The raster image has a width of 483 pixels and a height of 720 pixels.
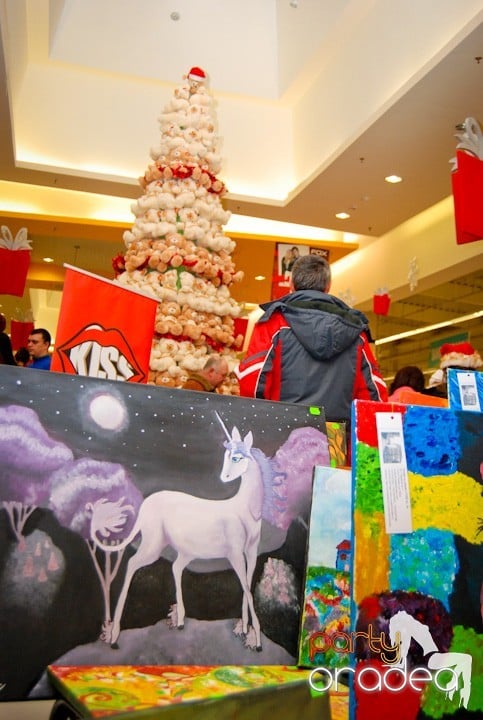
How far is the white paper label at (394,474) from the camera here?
4.72ft

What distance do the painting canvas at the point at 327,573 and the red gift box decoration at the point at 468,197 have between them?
4.76 metres

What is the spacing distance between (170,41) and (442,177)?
12.6 ft

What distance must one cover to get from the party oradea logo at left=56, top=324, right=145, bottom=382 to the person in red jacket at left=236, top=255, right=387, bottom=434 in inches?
18.0

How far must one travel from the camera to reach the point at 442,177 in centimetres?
825

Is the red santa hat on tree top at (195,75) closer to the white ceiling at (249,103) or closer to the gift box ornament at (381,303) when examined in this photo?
the white ceiling at (249,103)

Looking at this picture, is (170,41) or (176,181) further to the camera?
(170,41)

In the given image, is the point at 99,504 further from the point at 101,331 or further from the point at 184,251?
the point at 184,251

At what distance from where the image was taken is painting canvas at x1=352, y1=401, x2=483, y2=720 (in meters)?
1.34

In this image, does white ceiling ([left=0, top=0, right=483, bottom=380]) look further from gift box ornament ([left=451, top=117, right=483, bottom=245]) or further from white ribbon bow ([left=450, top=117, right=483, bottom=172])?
gift box ornament ([left=451, top=117, right=483, bottom=245])

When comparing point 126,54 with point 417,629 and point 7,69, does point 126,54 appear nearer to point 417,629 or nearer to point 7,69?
point 7,69

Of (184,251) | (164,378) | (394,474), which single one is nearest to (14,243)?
(184,251)

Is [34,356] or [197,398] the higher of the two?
[34,356]

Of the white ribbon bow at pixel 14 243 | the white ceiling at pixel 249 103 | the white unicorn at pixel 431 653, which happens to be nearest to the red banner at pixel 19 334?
the white ceiling at pixel 249 103

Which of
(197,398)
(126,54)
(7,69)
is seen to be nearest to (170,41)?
(126,54)
